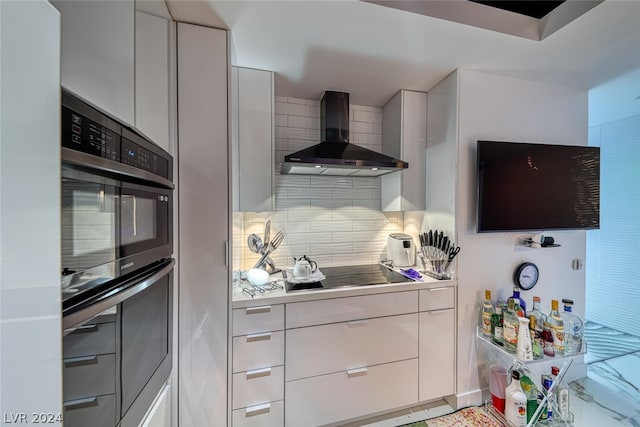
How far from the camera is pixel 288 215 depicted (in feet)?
6.68

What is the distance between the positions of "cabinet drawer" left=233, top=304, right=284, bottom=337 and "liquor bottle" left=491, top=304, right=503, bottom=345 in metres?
1.42

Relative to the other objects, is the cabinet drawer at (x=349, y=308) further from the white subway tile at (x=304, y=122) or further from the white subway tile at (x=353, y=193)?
the white subway tile at (x=304, y=122)

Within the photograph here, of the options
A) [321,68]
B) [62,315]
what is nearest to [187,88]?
[321,68]

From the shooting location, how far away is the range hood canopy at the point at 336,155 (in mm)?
1628

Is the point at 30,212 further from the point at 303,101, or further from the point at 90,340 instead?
the point at 303,101

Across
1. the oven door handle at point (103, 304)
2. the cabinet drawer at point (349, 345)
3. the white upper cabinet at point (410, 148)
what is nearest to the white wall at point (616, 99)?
the white upper cabinet at point (410, 148)

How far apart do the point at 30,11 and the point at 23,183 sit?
22 centimetres

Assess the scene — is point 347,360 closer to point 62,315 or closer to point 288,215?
point 288,215

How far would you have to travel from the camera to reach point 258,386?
1364 millimetres

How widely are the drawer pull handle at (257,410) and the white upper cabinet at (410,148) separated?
5.21 feet

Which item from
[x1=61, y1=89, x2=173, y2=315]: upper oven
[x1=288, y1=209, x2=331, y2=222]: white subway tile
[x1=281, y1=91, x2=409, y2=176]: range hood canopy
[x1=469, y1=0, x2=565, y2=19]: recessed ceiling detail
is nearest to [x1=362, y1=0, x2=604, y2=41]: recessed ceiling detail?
[x1=469, y1=0, x2=565, y2=19]: recessed ceiling detail

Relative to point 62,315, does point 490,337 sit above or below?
below

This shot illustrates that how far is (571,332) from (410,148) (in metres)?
1.65

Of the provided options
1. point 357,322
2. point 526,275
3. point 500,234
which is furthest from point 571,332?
point 357,322
